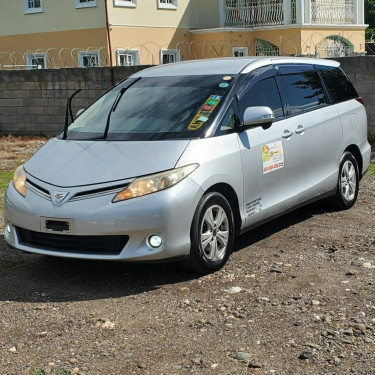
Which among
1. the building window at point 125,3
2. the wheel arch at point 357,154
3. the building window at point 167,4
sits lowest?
the wheel arch at point 357,154

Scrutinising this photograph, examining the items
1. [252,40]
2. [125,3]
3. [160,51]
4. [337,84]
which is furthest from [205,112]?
[252,40]

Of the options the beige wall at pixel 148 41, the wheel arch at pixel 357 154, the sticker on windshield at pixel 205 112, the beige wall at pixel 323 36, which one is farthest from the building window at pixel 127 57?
the sticker on windshield at pixel 205 112

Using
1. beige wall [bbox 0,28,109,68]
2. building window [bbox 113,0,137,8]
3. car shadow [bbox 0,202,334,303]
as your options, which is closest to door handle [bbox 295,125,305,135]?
car shadow [bbox 0,202,334,303]

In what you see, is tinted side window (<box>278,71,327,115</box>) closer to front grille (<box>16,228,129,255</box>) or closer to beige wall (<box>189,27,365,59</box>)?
front grille (<box>16,228,129,255</box>)

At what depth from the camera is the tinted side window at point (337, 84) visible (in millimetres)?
8133

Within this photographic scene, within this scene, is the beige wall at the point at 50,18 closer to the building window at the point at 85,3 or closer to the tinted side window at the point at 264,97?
the building window at the point at 85,3

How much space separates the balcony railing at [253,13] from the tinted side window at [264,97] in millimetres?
24902

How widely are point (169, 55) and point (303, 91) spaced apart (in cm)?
2418

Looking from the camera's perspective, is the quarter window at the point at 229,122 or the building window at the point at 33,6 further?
the building window at the point at 33,6

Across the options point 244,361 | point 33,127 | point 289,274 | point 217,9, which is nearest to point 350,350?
point 244,361

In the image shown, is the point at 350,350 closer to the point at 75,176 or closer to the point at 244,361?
the point at 244,361

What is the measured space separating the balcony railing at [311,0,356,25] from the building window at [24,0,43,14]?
11578 millimetres

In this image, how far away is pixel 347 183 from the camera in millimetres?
8242

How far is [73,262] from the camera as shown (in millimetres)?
6527
